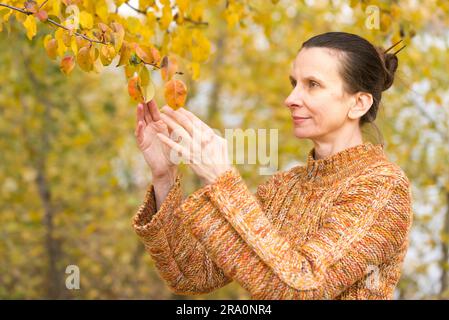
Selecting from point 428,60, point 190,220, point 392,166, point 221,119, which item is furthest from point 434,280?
point 190,220

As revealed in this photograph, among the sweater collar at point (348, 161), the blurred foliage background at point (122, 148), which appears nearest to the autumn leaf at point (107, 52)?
the sweater collar at point (348, 161)

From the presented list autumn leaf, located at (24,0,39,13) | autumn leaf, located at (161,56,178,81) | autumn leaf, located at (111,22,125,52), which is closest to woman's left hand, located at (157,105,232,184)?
autumn leaf, located at (161,56,178,81)

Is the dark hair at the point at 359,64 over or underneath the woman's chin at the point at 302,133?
over

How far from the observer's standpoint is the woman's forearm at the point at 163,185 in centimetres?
167

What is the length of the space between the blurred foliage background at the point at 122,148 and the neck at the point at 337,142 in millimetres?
2268

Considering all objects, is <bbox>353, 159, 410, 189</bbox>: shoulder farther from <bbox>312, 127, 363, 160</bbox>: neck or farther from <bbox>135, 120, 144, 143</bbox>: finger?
<bbox>135, 120, 144, 143</bbox>: finger

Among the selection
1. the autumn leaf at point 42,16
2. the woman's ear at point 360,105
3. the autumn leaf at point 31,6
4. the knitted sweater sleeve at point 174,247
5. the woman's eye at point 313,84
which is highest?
the autumn leaf at point 31,6

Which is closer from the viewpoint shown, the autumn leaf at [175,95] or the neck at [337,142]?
the autumn leaf at [175,95]

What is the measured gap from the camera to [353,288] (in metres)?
1.48

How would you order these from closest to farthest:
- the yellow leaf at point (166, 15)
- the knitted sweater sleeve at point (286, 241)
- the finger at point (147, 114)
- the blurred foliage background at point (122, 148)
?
1. the knitted sweater sleeve at point (286, 241)
2. the finger at point (147, 114)
3. the yellow leaf at point (166, 15)
4. the blurred foliage background at point (122, 148)

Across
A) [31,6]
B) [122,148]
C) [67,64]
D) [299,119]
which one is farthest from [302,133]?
[122,148]

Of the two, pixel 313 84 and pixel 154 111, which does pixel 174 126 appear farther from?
pixel 313 84

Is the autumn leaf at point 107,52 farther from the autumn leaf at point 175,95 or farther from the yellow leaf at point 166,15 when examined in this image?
the yellow leaf at point 166,15

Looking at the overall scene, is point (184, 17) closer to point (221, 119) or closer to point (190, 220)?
point (190, 220)
